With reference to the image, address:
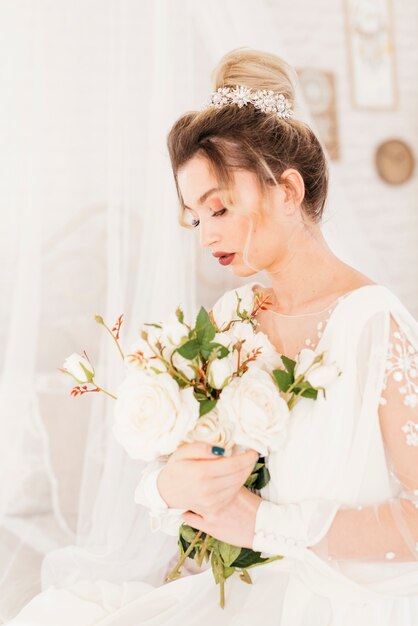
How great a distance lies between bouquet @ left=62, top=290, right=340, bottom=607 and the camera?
1.19 m

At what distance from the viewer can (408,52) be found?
3361mm

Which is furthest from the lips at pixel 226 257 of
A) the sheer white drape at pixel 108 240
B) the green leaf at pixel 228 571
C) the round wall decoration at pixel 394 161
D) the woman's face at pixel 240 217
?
the round wall decoration at pixel 394 161

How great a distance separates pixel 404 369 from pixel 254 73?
2.55 feet

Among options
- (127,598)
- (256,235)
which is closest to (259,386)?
(256,235)

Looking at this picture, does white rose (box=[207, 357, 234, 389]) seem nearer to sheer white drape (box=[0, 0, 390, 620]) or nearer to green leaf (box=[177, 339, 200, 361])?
green leaf (box=[177, 339, 200, 361])

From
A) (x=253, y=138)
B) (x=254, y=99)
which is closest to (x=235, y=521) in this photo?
(x=253, y=138)

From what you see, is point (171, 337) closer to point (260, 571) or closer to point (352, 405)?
point (352, 405)

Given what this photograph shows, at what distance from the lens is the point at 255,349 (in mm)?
1339

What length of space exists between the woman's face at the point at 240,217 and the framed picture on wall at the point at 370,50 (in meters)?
2.02

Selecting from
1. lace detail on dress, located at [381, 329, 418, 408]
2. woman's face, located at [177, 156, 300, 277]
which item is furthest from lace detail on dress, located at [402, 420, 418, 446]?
woman's face, located at [177, 156, 300, 277]

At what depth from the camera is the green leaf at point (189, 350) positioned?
3.97ft

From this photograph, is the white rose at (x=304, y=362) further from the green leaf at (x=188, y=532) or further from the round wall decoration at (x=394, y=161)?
the round wall decoration at (x=394, y=161)

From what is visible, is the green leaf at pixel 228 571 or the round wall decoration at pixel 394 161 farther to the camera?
the round wall decoration at pixel 394 161

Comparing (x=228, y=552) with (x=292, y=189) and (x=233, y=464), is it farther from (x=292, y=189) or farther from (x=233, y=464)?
(x=292, y=189)
